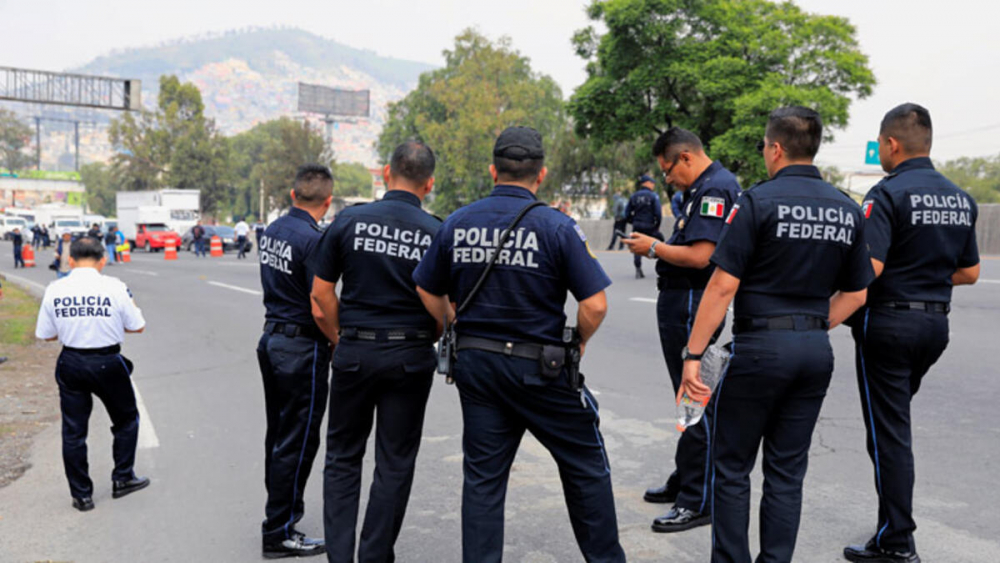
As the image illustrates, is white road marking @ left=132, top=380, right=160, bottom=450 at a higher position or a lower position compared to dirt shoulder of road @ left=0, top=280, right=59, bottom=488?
higher

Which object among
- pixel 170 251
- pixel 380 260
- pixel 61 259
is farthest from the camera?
pixel 170 251

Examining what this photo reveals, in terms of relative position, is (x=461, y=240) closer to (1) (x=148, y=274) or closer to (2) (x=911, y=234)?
(2) (x=911, y=234)

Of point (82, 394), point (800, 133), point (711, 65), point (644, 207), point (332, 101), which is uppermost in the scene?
point (332, 101)

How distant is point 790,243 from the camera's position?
343 centimetres

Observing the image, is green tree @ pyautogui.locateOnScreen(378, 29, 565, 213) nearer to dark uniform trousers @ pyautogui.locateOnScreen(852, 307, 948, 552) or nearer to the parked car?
the parked car

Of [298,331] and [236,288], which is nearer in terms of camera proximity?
[298,331]

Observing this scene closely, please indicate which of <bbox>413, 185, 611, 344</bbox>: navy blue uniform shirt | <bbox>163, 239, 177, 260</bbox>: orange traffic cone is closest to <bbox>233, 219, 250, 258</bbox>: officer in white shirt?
<bbox>163, 239, 177, 260</bbox>: orange traffic cone

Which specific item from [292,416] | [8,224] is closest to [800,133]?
[292,416]

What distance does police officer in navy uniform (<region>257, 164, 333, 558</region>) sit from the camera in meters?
4.28

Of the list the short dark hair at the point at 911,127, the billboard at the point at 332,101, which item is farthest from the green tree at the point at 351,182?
the short dark hair at the point at 911,127

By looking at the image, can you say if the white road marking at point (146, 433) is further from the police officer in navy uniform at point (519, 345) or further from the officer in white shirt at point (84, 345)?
the police officer in navy uniform at point (519, 345)

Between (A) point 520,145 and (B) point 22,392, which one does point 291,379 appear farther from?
(B) point 22,392

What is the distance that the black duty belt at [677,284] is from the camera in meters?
4.50

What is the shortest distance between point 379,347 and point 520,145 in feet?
3.62
